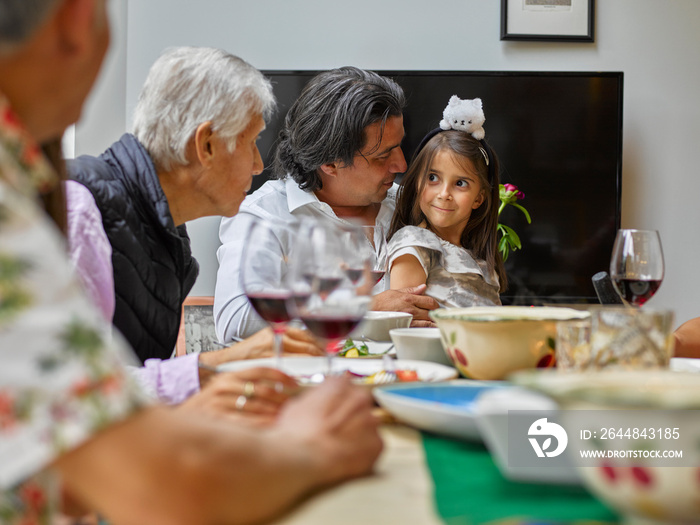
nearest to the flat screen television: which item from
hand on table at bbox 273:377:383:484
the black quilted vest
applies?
the black quilted vest

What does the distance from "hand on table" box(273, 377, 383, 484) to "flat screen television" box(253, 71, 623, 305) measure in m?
2.90

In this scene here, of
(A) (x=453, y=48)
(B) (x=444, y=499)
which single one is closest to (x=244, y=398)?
(B) (x=444, y=499)

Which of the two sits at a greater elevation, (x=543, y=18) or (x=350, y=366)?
(x=543, y=18)

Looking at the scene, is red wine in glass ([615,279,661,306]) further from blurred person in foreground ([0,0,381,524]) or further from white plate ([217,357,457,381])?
blurred person in foreground ([0,0,381,524])

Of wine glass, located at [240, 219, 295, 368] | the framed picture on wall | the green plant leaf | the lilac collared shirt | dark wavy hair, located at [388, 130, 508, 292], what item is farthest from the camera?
the framed picture on wall

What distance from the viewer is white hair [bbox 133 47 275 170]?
1.57m

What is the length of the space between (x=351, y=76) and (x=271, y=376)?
211cm

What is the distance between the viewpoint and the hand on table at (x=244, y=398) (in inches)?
28.3

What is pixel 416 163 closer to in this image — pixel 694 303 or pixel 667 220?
pixel 667 220

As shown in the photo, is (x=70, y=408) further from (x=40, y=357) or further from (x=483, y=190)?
(x=483, y=190)

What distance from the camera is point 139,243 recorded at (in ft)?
4.77

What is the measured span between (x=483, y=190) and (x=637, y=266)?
5.05 feet

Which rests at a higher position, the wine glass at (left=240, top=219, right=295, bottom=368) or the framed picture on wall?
the framed picture on wall

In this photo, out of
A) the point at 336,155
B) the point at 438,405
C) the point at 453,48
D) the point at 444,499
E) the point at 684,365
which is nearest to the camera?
the point at 444,499
